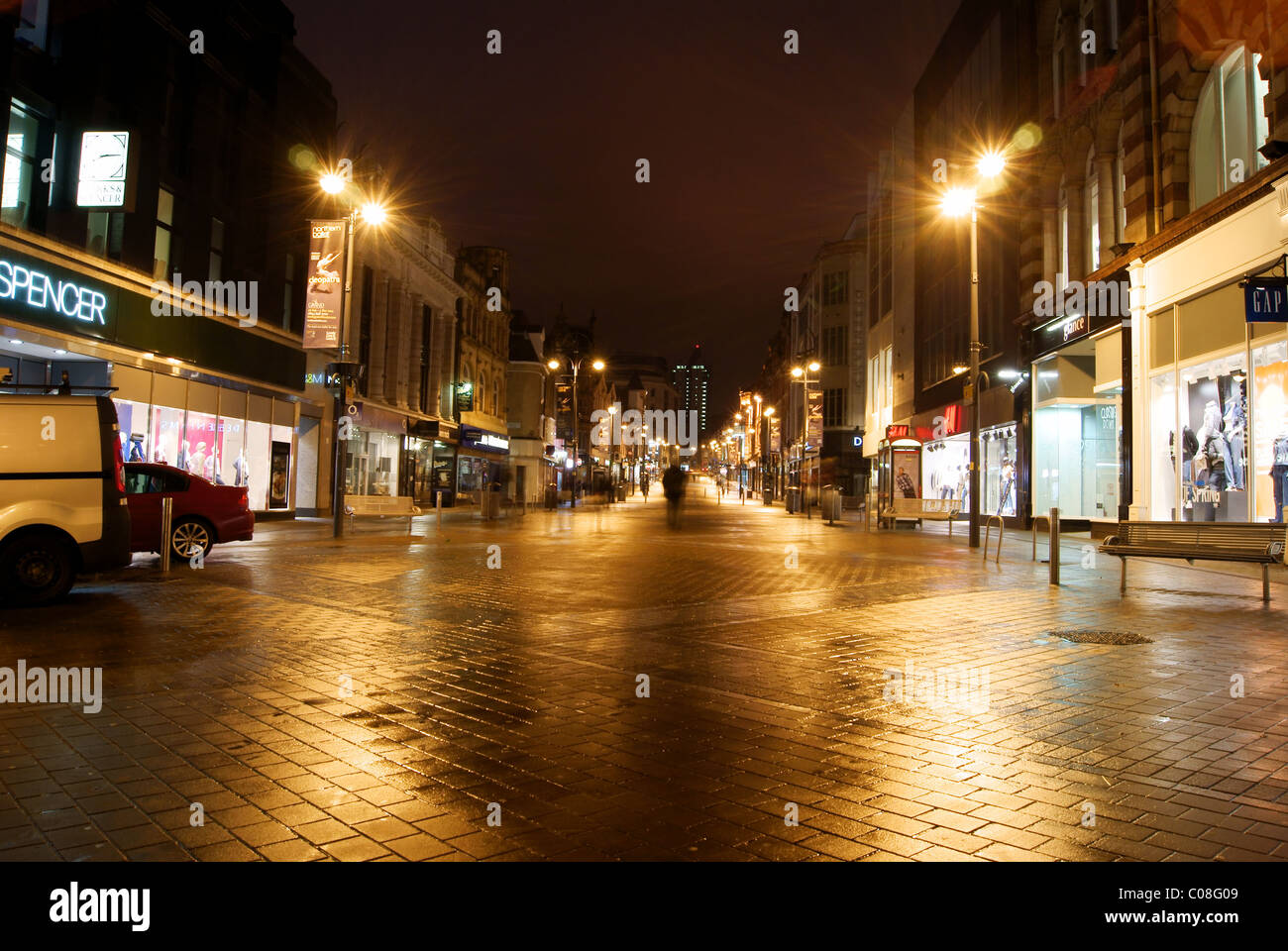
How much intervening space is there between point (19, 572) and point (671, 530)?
18263 millimetres

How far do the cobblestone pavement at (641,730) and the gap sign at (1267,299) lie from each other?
17.4 feet

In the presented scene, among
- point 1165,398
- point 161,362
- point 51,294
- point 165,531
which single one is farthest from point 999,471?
point 51,294

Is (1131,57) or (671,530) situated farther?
(671,530)

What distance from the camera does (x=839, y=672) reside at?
657 cm

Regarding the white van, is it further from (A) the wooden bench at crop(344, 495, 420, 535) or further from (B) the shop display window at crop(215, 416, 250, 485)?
(B) the shop display window at crop(215, 416, 250, 485)

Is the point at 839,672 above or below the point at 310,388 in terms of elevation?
below

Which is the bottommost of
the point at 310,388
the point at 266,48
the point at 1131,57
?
the point at 310,388

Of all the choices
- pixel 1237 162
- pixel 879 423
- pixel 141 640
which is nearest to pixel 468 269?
pixel 879 423

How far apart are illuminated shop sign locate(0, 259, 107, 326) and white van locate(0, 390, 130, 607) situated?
937 centimetres

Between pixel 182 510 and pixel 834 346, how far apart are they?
5575 centimetres

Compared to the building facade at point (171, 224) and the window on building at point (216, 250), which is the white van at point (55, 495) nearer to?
the building facade at point (171, 224)

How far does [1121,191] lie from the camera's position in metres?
22.6

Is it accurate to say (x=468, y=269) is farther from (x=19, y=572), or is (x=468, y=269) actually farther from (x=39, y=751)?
(x=39, y=751)
